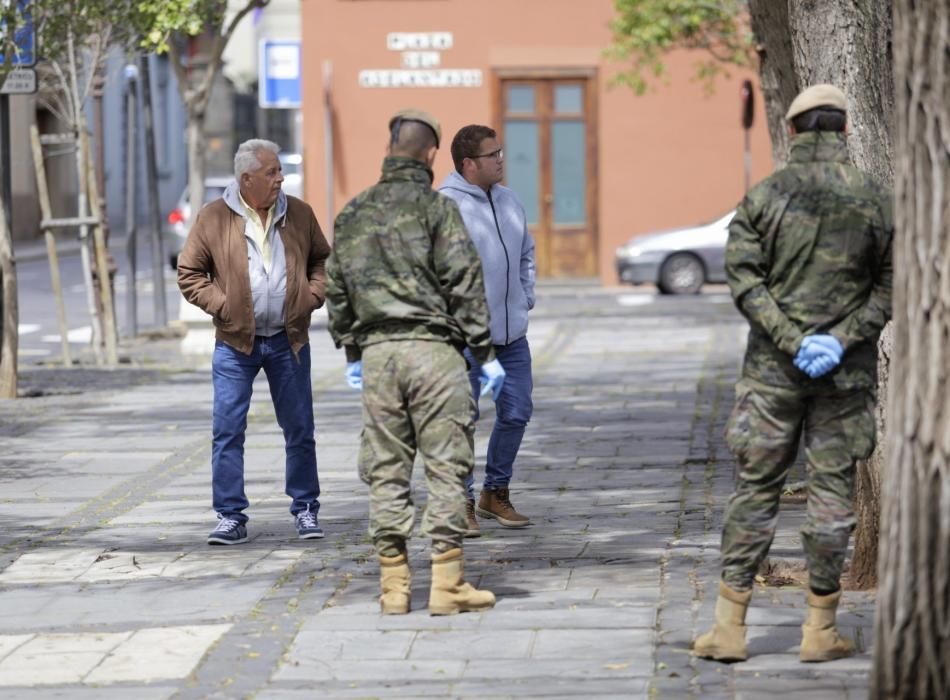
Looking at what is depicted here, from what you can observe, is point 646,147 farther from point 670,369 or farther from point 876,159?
point 876,159

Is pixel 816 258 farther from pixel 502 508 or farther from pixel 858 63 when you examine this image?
pixel 502 508

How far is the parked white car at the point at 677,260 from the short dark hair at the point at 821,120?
20.3 metres

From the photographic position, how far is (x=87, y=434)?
40.8 ft

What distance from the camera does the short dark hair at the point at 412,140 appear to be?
6793mm

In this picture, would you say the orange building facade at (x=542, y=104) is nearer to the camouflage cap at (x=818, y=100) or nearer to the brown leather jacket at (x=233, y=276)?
the brown leather jacket at (x=233, y=276)

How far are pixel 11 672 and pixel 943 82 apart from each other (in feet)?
11.0

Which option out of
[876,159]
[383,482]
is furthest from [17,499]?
[876,159]

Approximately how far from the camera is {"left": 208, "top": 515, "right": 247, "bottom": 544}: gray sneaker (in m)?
8.38

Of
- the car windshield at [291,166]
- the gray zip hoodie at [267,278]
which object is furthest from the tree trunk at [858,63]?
the car windshield at [291,166]

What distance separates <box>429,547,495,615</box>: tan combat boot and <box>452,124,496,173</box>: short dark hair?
A: 222cm

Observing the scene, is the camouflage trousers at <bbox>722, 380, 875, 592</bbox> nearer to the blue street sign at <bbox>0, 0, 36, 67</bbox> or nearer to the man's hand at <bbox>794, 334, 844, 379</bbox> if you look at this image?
the man's hand at <bbox>794, 334, 844, 379</bbox>

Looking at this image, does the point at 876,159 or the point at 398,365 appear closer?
the point at 398,365

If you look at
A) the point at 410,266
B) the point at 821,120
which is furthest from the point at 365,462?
the point at 821,120

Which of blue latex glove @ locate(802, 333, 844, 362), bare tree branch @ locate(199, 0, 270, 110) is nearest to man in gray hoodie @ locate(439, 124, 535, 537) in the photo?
blue latex glove @ locate(802, 333, 844, 362)
